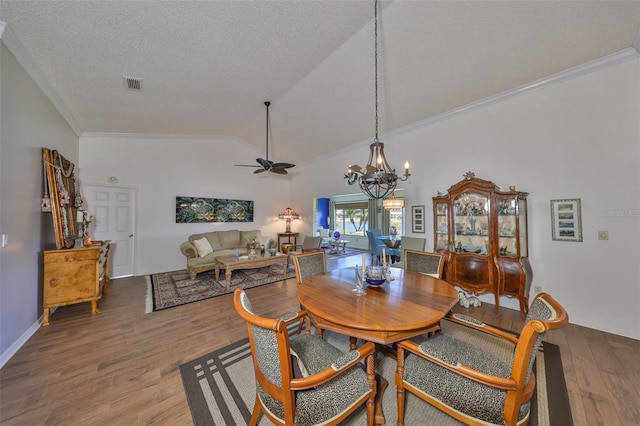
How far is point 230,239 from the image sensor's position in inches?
232

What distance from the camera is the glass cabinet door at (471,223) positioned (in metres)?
3.17

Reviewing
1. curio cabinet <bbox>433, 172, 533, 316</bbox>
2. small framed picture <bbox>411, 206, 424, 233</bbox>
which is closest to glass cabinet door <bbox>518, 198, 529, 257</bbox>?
curio cabinet <bbox>433, 172, 533, 316</bbox>

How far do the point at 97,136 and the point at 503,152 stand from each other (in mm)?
7458

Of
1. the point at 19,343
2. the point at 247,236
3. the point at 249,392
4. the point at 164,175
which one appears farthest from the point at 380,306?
the point at 164,175

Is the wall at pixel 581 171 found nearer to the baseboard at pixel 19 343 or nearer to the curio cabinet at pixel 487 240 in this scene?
the curio cabinet at pixel 487 240

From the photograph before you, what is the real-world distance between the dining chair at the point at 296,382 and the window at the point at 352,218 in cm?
750

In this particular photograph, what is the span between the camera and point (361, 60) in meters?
3.10

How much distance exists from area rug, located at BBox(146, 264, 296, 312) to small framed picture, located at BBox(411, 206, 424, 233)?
273 centimetres

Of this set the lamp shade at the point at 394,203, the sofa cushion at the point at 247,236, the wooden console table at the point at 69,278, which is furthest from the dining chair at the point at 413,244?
the wooden console table at the point at 69,278

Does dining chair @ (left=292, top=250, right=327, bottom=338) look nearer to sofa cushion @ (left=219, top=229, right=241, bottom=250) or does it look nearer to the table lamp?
sofa cushion @ (left=219, top=229, right=241, bottom=250)

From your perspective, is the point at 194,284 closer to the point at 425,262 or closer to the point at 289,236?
the point at 289,236

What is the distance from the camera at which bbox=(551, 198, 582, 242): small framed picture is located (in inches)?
107

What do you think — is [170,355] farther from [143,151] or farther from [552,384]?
[143,151]

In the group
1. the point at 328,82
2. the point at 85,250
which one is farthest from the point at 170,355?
the point at 328,82
